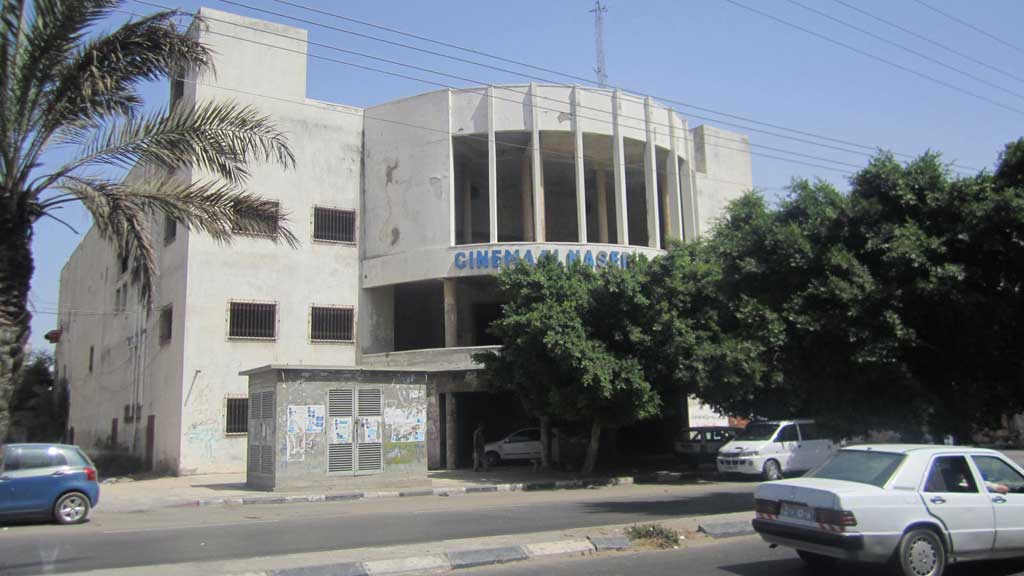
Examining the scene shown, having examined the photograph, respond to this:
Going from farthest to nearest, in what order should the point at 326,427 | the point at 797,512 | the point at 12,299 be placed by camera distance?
the point at 326,427, the point at 797,512, the point at 12,299

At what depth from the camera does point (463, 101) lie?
31500 mm

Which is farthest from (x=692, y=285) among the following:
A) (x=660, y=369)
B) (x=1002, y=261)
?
(x=1002, y=261)

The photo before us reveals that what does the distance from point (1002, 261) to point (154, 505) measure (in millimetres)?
18353

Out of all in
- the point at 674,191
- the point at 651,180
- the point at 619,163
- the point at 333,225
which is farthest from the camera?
the point at 674,191

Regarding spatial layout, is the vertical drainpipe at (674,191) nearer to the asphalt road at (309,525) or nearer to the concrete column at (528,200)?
the concrete column at (528,200)

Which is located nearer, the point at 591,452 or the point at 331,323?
the point at 591,452

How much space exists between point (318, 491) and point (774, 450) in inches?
536

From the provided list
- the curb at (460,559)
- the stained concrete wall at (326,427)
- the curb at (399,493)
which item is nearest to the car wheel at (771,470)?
the curb at (399,493)

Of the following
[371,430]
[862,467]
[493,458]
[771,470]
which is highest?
[371,430]

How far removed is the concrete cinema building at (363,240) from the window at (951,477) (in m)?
19.5

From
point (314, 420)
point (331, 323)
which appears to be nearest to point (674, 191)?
point (331, 323)

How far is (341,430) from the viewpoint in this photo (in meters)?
21.5

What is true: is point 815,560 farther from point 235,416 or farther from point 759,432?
point 235,416

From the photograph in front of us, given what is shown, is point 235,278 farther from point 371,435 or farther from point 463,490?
point 463,490
